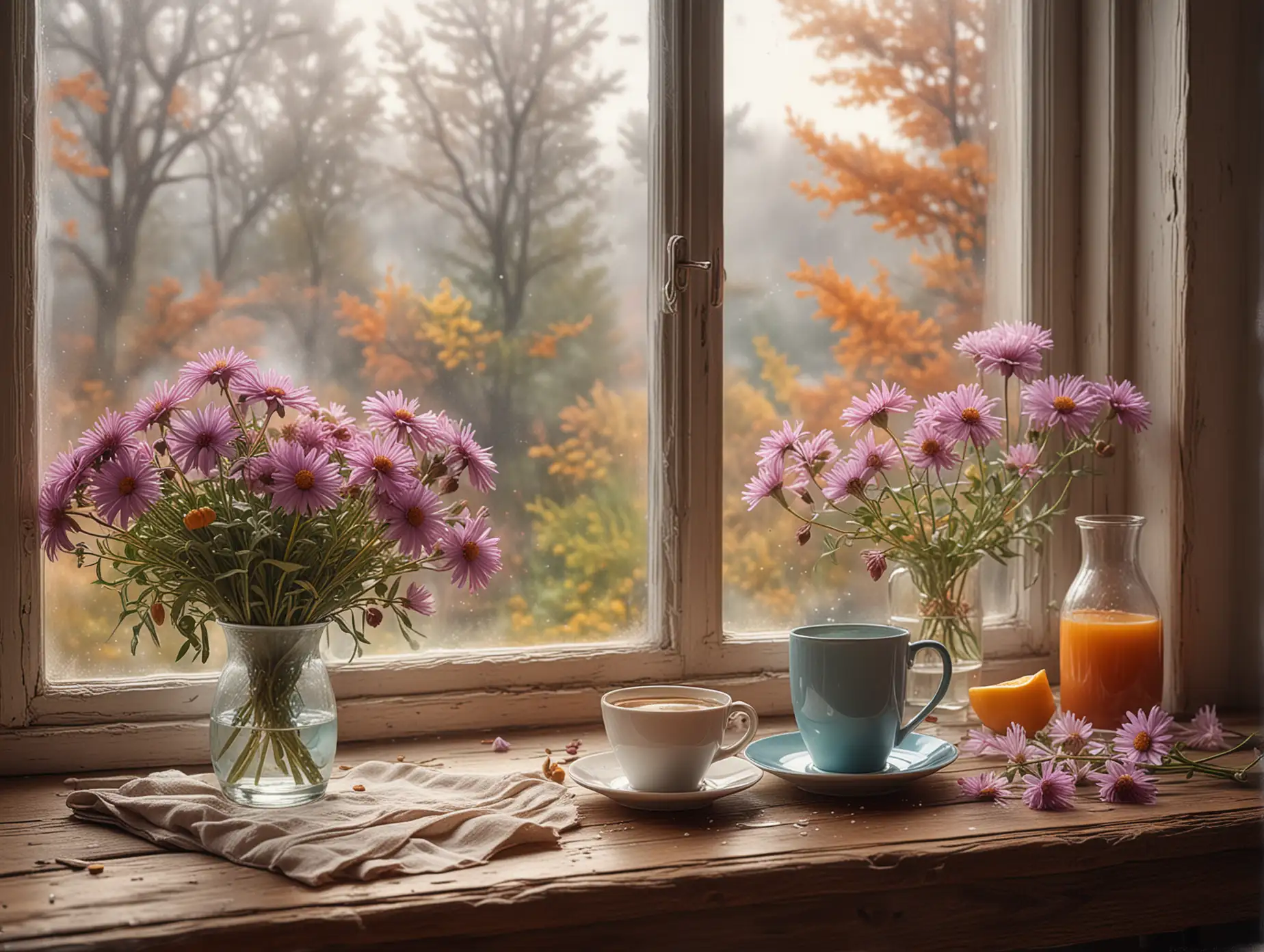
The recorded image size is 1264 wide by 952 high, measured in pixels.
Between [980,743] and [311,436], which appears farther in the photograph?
[980,743]

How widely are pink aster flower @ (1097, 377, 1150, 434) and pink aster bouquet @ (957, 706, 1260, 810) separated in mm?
329

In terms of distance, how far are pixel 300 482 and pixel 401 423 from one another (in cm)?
13

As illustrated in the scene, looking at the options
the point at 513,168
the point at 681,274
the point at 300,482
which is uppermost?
the point at 513,168

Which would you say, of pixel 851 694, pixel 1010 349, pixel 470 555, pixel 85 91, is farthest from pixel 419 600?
pixel 1010 349

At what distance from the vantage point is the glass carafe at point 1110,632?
130cm

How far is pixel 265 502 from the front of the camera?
106cm

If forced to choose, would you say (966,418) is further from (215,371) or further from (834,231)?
(215,371)

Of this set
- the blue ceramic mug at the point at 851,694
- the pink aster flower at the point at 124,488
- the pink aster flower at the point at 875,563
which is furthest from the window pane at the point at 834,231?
the pink aster flower at the point at 124,488

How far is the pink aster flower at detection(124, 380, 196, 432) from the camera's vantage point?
1065 millimetres

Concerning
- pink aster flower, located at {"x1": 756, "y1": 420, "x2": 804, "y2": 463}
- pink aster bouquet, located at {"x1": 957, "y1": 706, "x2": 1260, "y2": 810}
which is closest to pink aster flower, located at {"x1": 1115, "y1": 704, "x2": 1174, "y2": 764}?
pink aster bouquet, located at {"x1": 957, "y1": 706, "x2": 1260, "y2": 810}

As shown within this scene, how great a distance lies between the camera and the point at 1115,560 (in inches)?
52.5

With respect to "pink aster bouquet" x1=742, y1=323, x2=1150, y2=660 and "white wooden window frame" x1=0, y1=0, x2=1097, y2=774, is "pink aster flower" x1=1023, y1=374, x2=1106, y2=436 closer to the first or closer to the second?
"pink aster bouquet" x1=742, y1=323, x2=1150, y2=660

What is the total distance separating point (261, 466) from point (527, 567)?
0.45 m

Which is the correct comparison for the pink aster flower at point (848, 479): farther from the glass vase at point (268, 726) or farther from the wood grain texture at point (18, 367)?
the wood grain texture at point (18, 367)
